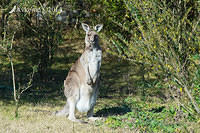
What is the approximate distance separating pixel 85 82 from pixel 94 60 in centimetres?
46

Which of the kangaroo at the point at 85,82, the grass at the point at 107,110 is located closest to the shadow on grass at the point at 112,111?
the grass at the point at 107,110

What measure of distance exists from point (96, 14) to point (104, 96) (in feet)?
13.4

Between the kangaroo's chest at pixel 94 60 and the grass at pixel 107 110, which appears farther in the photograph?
the kangaroo's chest at pixel 94 60

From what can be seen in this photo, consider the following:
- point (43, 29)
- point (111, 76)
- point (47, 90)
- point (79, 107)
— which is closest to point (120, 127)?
point (79, 107)

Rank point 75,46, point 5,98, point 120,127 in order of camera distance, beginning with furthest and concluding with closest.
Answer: point 75,46 < point 5,98 < point 120,127

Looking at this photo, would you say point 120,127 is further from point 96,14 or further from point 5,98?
point 96,14

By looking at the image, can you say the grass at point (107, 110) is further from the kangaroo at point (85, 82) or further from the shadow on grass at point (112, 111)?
the kangaroo at point (85, 82)

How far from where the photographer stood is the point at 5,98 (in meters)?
8.99

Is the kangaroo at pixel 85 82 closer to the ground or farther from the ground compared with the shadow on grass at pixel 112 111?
farther from the ground

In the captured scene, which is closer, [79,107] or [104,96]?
[79,107]

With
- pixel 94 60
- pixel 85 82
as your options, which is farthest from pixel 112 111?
pixel 94 60

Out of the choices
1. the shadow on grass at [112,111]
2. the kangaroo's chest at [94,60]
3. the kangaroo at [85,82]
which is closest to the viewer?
the kangaroo at [85,82]

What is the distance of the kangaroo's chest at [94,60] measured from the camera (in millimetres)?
6746

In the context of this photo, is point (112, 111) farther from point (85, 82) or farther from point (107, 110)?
point (85, 82)
